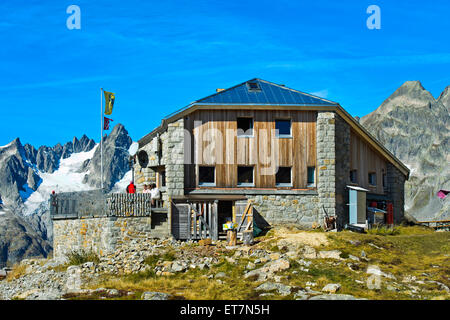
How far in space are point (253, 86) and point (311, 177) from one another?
6487mm

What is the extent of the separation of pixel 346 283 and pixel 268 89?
1651 cm

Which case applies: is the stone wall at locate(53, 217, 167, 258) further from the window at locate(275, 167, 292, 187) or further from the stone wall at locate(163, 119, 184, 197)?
the window at locate(275, 167, 292, 187)

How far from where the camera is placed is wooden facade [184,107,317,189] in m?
30.9

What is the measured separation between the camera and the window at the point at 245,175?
31375 millimetres

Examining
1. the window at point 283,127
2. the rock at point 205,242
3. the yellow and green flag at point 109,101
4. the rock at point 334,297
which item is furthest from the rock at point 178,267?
the yellow and green flag at point 109,101

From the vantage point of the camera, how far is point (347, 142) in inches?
1326

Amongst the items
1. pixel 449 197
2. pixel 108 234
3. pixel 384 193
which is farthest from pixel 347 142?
pixel 449 197

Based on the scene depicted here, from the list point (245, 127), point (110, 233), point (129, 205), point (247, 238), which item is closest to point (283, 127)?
point (245, 127)

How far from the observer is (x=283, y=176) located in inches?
1244

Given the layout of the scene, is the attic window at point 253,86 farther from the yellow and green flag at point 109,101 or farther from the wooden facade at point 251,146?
the yellow and green flag at point 109,101

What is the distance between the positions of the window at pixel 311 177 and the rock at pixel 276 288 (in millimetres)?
13169

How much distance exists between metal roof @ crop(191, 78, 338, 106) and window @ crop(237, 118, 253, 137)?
1.15 meters

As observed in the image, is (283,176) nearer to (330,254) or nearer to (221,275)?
(330,254)
